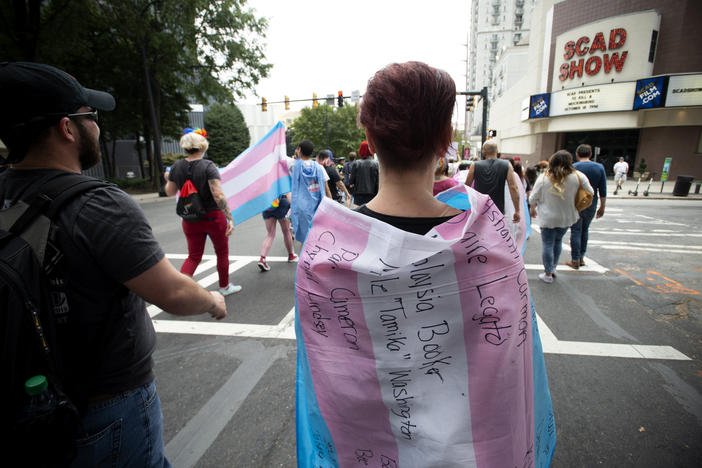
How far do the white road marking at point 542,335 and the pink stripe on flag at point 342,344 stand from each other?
2.45 metres

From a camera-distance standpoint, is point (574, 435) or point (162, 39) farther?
point (162, 39)

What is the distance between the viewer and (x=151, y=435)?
1.38 metres

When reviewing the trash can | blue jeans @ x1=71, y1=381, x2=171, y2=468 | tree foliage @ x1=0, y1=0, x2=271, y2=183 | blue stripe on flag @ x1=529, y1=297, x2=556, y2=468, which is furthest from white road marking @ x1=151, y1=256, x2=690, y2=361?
the trash can

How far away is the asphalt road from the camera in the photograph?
7.39 ft

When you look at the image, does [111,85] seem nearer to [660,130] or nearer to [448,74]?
[448,74]

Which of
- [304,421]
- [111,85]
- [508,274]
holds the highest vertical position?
[111,85]

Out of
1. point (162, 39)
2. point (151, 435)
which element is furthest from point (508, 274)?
point (162, 39)

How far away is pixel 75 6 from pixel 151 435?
60.7 ft

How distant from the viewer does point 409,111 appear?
115cm

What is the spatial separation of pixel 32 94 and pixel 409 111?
3.95ft

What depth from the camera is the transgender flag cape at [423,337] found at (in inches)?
44.3

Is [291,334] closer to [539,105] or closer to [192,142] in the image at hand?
[192,142]

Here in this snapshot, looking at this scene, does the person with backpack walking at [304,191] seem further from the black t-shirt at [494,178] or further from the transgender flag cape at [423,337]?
the transgender flag cape at [423,337]

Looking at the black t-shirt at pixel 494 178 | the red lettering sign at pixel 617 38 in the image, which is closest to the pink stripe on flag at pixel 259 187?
the black t-shirt at pixel 494 178
